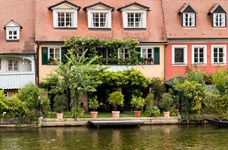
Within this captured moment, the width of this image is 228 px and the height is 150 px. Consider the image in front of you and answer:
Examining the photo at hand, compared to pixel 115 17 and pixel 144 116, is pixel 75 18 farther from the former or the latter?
pixel 144 116

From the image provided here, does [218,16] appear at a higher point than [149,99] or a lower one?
higher

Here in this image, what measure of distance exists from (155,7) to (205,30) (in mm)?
5044

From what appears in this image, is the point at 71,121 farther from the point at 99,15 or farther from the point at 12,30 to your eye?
the point at 99,15

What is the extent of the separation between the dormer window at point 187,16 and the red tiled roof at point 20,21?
44.0 ft

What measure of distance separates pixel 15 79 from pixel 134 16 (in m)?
11.9

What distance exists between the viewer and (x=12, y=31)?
52.7 m

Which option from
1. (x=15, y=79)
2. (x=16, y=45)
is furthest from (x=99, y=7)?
(x=15, y=79)

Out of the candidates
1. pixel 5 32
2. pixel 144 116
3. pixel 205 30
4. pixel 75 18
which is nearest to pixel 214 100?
pixel 144 116

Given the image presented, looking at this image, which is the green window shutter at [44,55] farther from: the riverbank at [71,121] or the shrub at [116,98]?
the riverbank at [71,121]

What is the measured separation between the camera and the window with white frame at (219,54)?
54.4m

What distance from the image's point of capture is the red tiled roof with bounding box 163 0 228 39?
54.2 metres

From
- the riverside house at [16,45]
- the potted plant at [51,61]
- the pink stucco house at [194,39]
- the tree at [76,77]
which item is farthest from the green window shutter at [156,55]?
the riverside house at [16,45]

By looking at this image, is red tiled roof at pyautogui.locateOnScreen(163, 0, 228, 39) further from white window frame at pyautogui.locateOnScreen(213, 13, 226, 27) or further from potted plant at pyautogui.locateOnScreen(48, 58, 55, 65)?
potted plant at pyautogui.locateOnScreen(48, 58, 55, 65)

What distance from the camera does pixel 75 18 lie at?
2101 inches
